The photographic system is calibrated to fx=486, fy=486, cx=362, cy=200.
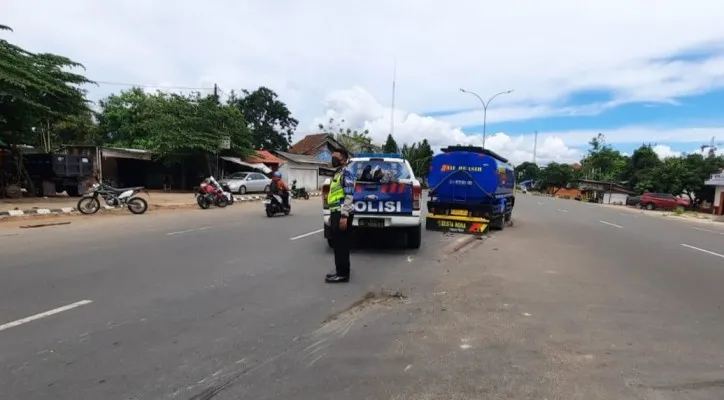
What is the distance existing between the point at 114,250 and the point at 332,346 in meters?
6.35

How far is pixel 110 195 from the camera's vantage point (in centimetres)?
1597

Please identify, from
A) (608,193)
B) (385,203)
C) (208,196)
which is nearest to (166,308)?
(385,203)

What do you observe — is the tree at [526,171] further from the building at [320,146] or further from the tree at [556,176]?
the building at [320,146]

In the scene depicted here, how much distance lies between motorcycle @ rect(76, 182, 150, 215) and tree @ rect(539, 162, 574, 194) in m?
80.1

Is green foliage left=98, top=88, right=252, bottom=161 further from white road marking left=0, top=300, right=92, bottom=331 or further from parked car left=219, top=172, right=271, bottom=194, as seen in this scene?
white road marking left=0, top=300, right=92, bottom=331

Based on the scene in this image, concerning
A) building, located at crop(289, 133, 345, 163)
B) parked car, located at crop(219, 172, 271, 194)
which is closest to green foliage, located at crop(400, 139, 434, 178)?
building, located at crop(289, 133, 345, 163)

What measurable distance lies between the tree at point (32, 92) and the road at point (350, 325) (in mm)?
10920

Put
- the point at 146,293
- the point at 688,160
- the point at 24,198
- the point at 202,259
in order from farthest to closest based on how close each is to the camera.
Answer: the point at 688,160 → the point at 24,198 → the point at 202,259 → the point at 146,293

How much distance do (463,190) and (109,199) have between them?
11.4m

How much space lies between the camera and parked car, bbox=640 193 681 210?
44594 mm

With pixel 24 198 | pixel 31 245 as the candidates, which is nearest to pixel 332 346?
pixel 31 245

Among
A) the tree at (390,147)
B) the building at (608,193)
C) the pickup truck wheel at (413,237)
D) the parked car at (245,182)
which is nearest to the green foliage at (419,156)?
the tree at (390,147)

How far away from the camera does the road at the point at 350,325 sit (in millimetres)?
3582

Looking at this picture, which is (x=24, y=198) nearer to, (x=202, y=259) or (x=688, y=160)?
(x=202, y=259)
